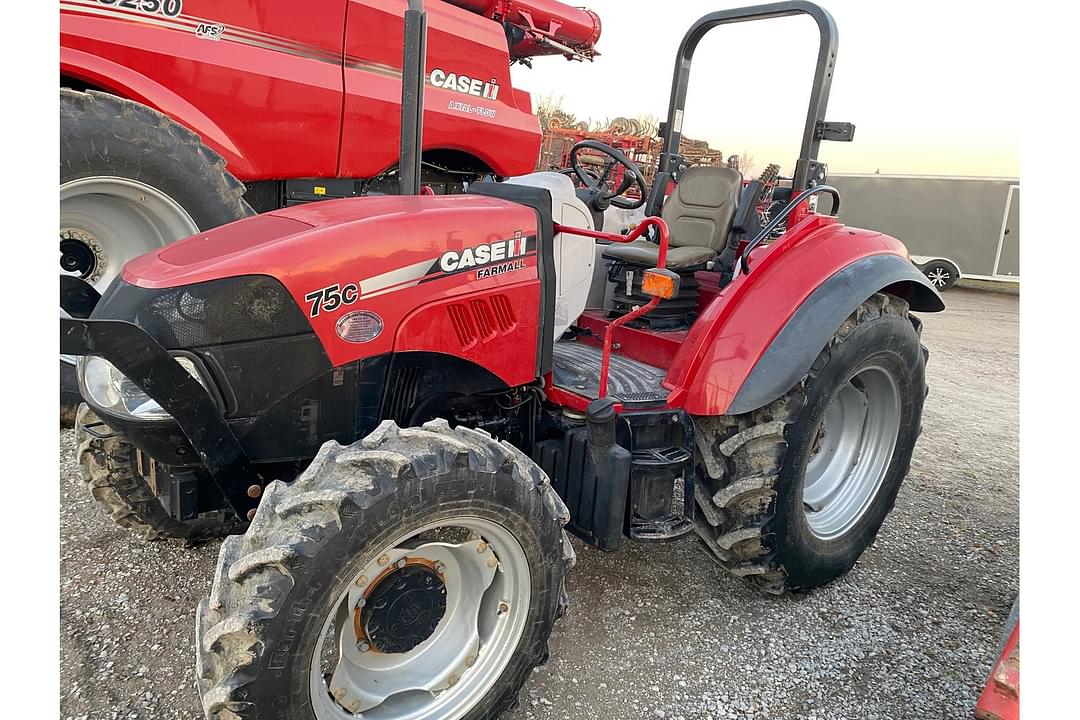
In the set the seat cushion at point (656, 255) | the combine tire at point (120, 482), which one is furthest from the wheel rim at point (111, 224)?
the seat cushion at point (656, 255)

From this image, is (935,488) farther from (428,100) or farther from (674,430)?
(428,100)

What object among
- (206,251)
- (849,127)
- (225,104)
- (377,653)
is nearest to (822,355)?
(849,127)

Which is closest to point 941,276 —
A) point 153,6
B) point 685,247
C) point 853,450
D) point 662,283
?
point 853,450

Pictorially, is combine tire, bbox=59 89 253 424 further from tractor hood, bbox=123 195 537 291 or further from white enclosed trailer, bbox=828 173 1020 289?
white enclosed trailer, bbox=828 173 1020 289

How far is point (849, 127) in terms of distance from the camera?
2.92 m

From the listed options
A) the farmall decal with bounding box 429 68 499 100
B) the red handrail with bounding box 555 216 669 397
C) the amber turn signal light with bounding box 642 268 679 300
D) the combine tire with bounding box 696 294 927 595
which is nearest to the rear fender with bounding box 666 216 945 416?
the combine tire with bounding box 696 294 927 595

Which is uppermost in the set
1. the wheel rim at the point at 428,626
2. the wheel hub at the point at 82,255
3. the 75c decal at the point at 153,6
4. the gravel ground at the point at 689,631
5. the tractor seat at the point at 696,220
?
the 75c decal at the point at 153,6

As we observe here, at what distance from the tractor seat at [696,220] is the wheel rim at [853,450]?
2.79ft

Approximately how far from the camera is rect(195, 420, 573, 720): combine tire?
1573 millimetres

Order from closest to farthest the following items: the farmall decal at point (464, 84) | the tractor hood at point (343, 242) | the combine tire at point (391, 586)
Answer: the combine tire at point (391, 586)
the tractor hood at point (343, 242)
the farmall decal at point (464, 84)

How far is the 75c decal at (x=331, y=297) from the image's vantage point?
71.3 inches

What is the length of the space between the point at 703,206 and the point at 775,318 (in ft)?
3.38

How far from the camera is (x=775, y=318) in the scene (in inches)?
100

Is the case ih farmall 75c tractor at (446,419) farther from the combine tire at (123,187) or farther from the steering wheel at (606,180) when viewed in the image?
the combine tire at (123,187)
